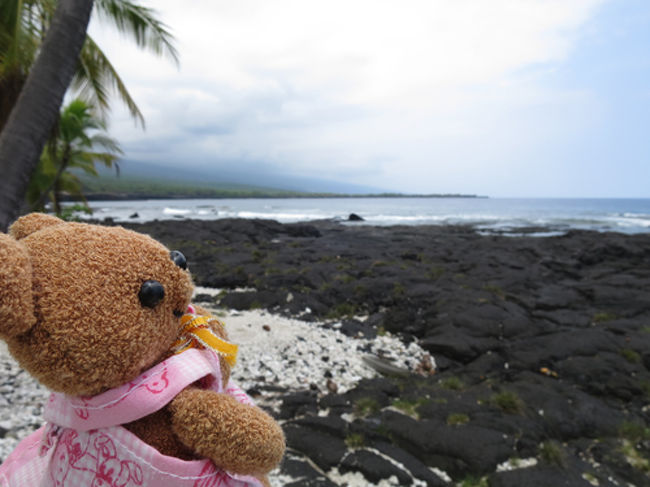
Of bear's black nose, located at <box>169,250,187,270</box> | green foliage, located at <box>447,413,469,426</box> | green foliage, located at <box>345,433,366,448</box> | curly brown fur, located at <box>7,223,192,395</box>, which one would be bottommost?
green foliage, located at <box>447,413,469,426</box>

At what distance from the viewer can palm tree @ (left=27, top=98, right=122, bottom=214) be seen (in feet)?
33.4

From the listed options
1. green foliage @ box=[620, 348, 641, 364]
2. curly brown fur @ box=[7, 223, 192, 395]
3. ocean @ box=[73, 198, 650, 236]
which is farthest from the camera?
ocean @ box=[73, 198, 650, 236]

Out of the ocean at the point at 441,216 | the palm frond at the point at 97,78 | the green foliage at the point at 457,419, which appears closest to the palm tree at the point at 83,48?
the palm frond at the point at 97,78

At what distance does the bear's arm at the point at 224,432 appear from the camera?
1.12m

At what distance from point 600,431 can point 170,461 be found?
179 inches

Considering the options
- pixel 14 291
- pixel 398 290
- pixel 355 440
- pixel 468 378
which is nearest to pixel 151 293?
pixel 14 291

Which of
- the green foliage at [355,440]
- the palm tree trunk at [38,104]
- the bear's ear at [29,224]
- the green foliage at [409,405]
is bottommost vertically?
the green foliage at [409,405]

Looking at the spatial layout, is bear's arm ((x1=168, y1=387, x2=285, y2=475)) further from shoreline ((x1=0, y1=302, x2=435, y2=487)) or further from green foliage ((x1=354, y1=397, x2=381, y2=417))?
green foliage ((x1=354, y1=397, x2=381, y2=417))

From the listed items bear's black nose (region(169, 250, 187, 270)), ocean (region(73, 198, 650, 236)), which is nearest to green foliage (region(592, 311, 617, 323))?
bear's black nose (region(169, 250, 187, 270))

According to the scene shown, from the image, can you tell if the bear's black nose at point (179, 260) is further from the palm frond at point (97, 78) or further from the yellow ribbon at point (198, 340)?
the palm frond at point (97, 78)

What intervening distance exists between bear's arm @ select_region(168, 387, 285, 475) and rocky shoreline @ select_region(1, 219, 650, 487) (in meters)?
2.09

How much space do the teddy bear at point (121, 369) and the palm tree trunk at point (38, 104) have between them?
9.89ft

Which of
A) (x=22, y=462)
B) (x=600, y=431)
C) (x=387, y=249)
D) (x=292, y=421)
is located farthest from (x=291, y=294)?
(x=387, y=249)

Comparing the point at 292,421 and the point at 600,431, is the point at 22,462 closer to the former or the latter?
the point at 292,421
